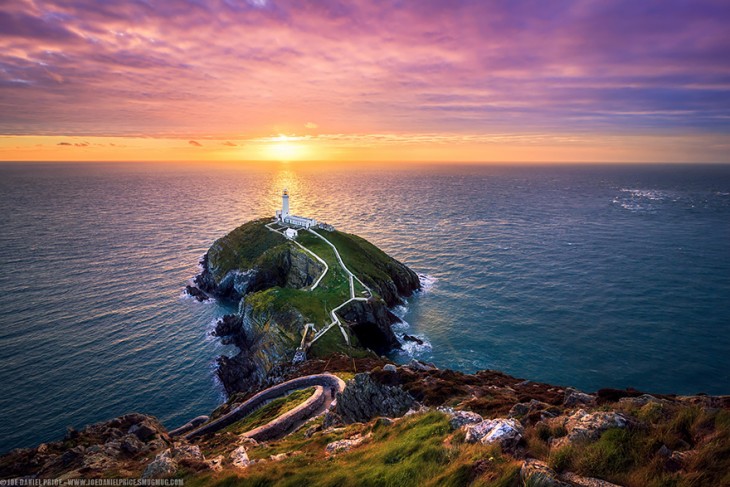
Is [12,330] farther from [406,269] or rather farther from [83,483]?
[406,269]

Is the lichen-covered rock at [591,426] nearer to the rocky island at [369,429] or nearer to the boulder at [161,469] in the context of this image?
the rocky island at [369,429]

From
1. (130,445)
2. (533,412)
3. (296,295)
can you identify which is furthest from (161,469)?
(296,295)

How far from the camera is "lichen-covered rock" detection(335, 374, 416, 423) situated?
2611cm

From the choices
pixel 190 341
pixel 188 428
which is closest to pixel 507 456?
pixel 188 428

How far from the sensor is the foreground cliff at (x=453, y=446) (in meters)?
11.5

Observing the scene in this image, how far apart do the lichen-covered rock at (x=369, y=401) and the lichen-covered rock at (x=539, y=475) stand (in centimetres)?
1436

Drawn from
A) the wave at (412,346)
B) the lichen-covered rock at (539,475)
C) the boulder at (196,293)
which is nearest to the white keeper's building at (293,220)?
the boulder at (196,293)

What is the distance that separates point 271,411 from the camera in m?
36.0

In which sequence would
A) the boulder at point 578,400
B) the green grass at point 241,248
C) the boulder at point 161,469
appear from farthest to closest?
the green grass at point 241,248
the boulder at point 578,400
the boulder at point 161,469

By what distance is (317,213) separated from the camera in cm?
15800

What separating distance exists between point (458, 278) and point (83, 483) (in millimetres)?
72805

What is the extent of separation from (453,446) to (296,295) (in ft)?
156

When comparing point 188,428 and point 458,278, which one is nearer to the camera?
point 188,428

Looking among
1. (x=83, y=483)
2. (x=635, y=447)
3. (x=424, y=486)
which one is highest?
(x=635, y=447)
